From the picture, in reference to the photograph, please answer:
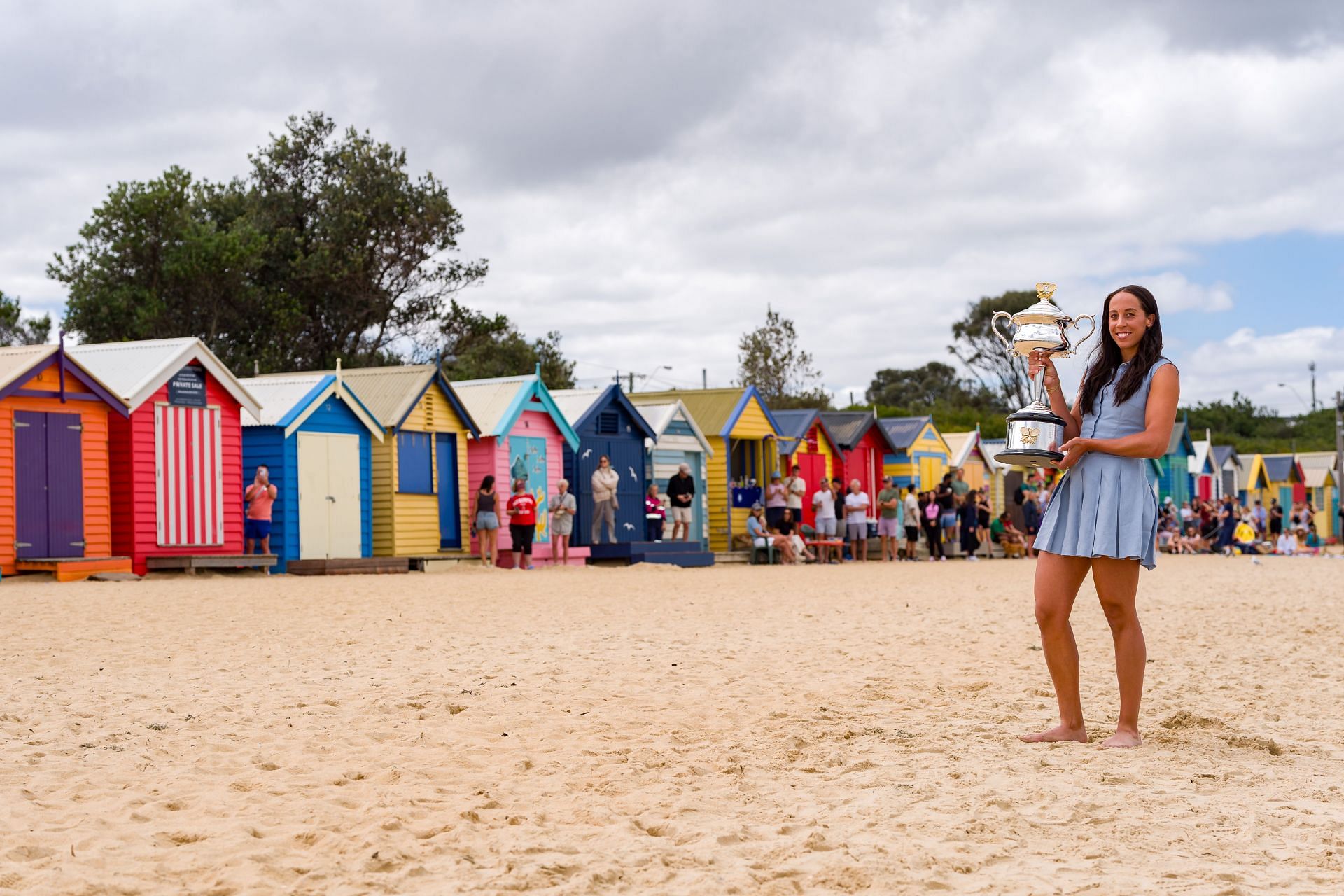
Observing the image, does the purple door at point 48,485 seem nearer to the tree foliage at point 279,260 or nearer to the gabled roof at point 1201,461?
the tree foliage at point 279,260

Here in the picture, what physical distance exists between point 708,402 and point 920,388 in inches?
2036

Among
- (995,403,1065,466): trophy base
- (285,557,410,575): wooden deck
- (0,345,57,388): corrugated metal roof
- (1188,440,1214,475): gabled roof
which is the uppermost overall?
(0,345,57,388): corrugated metal roof

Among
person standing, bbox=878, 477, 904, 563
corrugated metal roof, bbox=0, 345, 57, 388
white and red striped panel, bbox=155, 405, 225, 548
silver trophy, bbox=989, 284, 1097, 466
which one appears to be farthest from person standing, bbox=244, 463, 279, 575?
silver trophy, bbox=989, 284, 1097, 466

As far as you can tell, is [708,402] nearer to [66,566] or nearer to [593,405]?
[593,405]

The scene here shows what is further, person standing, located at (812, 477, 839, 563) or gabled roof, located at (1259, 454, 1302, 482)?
gabled roof, located at (1259, 454, 1302, 482)

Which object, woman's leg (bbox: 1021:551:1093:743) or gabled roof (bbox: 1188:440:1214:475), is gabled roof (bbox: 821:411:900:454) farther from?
woman's leg (bbox: 1021:551:1093:743)

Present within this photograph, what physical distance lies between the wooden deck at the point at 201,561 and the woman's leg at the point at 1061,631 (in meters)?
14.9

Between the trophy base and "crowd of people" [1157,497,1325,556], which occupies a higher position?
the trophy base

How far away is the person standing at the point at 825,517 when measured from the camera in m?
28.4

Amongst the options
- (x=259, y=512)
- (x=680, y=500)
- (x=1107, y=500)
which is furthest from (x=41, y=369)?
(x=1107, y=500)

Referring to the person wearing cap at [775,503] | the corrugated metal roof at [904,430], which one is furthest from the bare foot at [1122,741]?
the corrugated metal roof at [904,430]

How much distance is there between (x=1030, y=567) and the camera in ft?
82.3

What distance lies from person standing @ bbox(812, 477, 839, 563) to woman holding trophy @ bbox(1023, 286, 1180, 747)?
73.9 feet

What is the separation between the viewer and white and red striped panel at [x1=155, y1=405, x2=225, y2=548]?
18891mm
